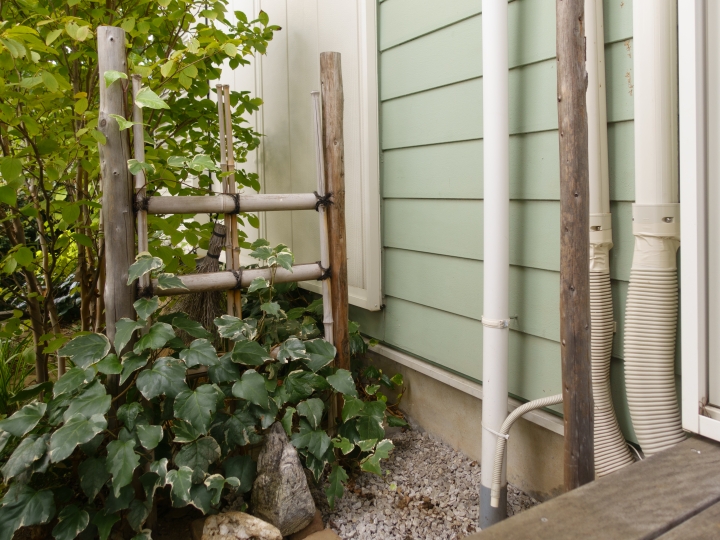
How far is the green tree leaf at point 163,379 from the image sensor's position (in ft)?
5.40

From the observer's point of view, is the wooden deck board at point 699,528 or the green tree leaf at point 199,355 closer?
the wooden deck board at point 699,528

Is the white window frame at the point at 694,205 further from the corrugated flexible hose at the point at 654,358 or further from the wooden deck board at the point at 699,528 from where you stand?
the wooden deck board at the point at 699,528

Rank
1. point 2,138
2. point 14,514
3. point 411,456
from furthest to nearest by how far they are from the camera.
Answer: point 411,456 → point 2,138 → point 14,514

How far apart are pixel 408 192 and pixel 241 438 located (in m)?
1.15

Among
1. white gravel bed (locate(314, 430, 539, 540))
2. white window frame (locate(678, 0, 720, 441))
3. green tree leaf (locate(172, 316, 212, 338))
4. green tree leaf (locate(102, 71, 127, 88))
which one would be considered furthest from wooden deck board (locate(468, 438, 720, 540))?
green tree leaf (locate(102, 71, 127, 88))

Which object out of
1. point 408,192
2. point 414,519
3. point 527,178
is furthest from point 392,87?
point 414,519

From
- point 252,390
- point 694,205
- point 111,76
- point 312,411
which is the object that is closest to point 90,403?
point 252,390

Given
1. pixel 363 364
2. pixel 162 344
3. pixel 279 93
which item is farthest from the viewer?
pixel 279 93

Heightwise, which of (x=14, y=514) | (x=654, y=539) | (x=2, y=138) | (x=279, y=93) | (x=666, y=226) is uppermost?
(x=279, y=93)

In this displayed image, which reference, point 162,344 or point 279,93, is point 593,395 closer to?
point 162,344

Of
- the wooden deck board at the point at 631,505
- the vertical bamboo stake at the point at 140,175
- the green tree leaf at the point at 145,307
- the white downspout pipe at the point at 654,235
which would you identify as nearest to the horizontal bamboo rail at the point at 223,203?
the vertical bamboo stake at the point at 140,175

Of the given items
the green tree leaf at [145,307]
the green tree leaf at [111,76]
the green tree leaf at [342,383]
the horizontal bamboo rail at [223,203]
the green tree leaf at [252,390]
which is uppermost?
the green tree leaf at [111,76]

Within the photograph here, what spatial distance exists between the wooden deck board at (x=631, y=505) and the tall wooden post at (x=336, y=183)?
4.09ft

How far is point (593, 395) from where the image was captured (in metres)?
1.60
